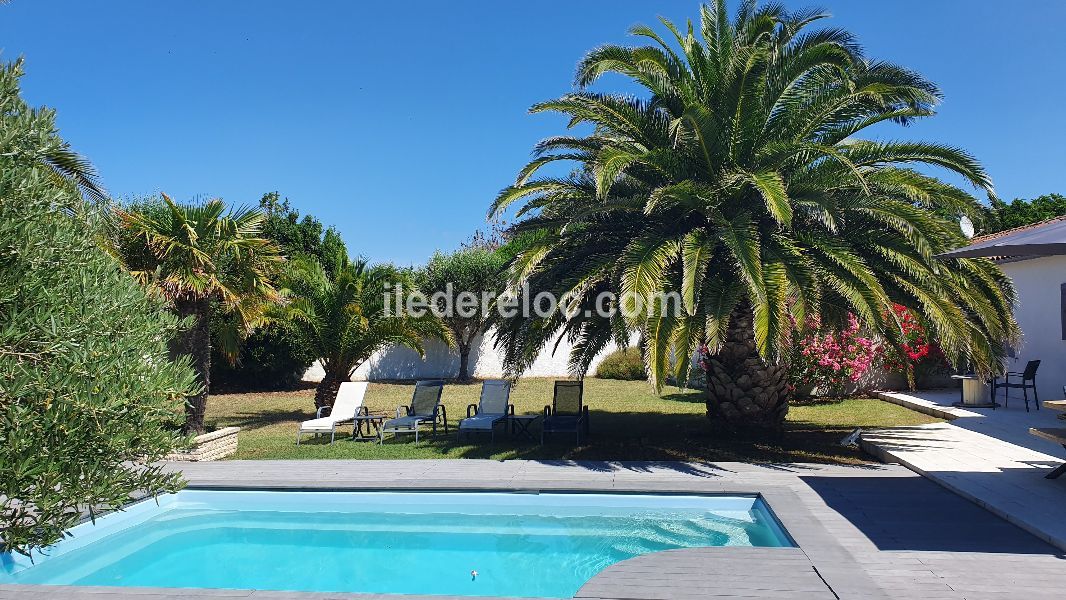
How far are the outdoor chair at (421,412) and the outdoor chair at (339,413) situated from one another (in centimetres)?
86

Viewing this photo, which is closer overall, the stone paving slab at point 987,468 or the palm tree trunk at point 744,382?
the stone paving slab at point 987,468

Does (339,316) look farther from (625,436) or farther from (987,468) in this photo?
(987,468)

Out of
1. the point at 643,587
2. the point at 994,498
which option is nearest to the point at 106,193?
the point at 643,587

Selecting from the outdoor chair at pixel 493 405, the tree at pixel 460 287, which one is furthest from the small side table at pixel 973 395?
the tree at pixel 460 287

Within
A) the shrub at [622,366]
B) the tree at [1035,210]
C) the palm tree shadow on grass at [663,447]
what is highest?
the tree at [1035,210]

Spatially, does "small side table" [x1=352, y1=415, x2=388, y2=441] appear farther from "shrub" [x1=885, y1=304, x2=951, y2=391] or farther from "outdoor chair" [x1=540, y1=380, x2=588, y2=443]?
"shrub" [x1=885, y1=304, x2=951, y2=391]

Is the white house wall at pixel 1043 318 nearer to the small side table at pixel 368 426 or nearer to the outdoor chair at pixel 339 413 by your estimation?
the small side table at pixel 368 426

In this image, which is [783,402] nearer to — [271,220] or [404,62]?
[404,62]

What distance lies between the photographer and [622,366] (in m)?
25.2

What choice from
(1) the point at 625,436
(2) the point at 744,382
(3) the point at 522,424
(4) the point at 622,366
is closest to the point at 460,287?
(4) the point at 622,366

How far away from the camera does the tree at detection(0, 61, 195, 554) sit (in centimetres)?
314

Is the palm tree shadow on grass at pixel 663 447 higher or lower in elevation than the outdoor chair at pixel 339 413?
lower

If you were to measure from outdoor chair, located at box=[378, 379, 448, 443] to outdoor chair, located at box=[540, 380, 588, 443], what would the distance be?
A: 226cm

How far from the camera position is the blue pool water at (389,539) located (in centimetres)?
696
